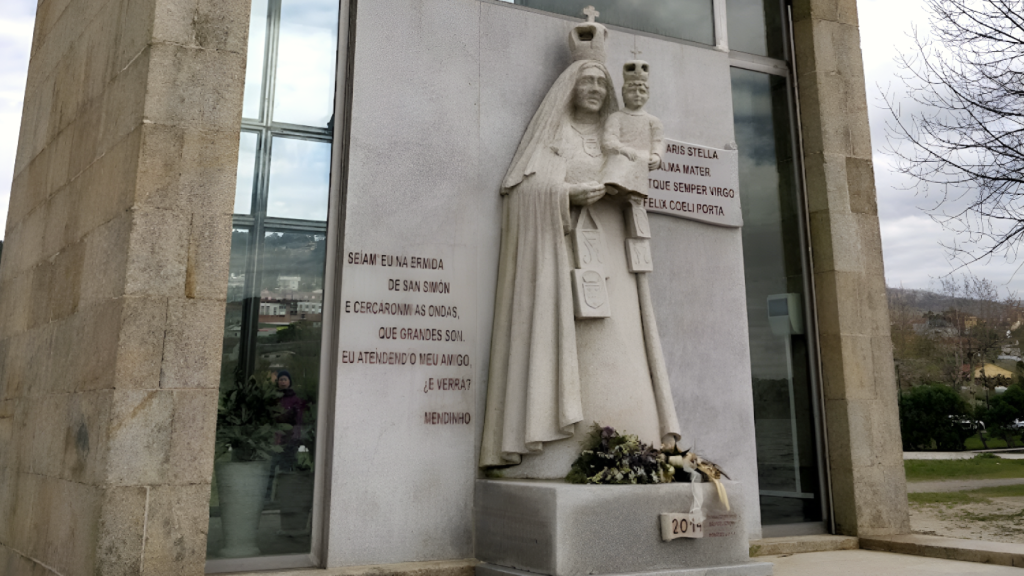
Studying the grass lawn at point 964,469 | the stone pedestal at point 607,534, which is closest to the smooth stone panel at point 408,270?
the stone pedestal at point 607,534

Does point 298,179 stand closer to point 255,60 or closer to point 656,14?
point 255,60

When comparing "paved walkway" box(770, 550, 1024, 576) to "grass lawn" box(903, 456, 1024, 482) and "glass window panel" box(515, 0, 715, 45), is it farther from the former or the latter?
"grass lawn" box(903, 456, 1024, 482)

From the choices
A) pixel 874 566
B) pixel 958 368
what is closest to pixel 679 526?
pixel 874 566

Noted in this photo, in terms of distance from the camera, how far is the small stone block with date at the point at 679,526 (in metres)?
5.41

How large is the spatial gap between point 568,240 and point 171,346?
3009 mm

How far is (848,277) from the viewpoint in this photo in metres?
→ 8.34

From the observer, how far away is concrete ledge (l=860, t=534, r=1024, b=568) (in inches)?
252

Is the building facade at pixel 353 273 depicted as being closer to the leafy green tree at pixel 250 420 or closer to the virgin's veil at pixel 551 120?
the leafy green tree at pixel 250 420

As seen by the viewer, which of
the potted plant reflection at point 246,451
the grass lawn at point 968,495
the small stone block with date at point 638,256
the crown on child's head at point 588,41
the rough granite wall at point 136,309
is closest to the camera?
the rough granite wall at point 136,309

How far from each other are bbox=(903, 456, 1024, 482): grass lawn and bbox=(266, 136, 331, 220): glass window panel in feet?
50.0

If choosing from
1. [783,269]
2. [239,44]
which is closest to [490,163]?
[239,44]

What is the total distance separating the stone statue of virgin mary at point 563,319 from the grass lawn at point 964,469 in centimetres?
1348

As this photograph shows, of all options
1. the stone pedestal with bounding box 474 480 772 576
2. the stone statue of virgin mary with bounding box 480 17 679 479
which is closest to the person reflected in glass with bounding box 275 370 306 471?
the stone statue of virgin mary with bounding box 480 17 679 479

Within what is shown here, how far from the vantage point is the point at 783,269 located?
8.55 metres
